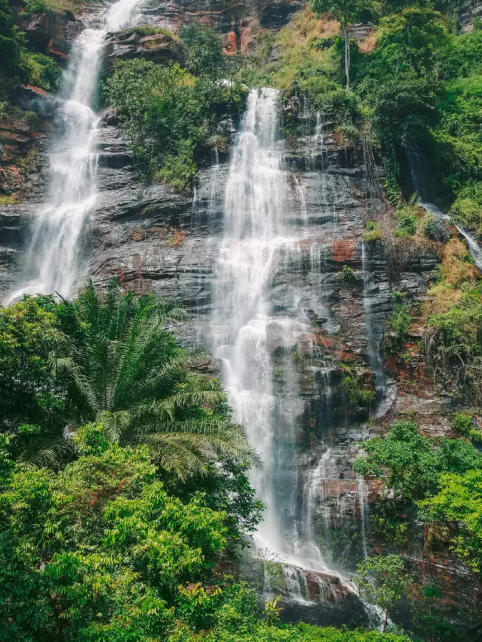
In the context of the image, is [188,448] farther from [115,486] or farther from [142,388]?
[115,486]

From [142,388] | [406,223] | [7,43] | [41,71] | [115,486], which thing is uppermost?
[41,71]

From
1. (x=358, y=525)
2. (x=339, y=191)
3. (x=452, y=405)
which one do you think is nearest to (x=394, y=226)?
(x=339, y=191)

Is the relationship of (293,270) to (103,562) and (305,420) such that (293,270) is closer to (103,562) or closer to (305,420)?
(305,420)

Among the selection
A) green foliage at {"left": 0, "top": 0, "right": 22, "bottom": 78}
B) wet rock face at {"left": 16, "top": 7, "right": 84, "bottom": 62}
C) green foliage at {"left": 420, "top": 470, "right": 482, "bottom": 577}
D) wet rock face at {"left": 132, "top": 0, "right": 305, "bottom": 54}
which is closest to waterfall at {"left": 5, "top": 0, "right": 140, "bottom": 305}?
wet rock face at {"left": 16, "top": 7, "right": 84, "bottom": 62}

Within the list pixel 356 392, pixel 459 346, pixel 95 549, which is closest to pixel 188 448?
pixel 95 549

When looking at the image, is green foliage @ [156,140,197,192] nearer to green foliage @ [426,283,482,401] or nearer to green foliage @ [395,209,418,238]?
green foliage @ [395,209,418,238]

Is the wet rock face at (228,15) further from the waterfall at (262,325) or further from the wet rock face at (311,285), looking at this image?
the wet rock face at (311,285)
